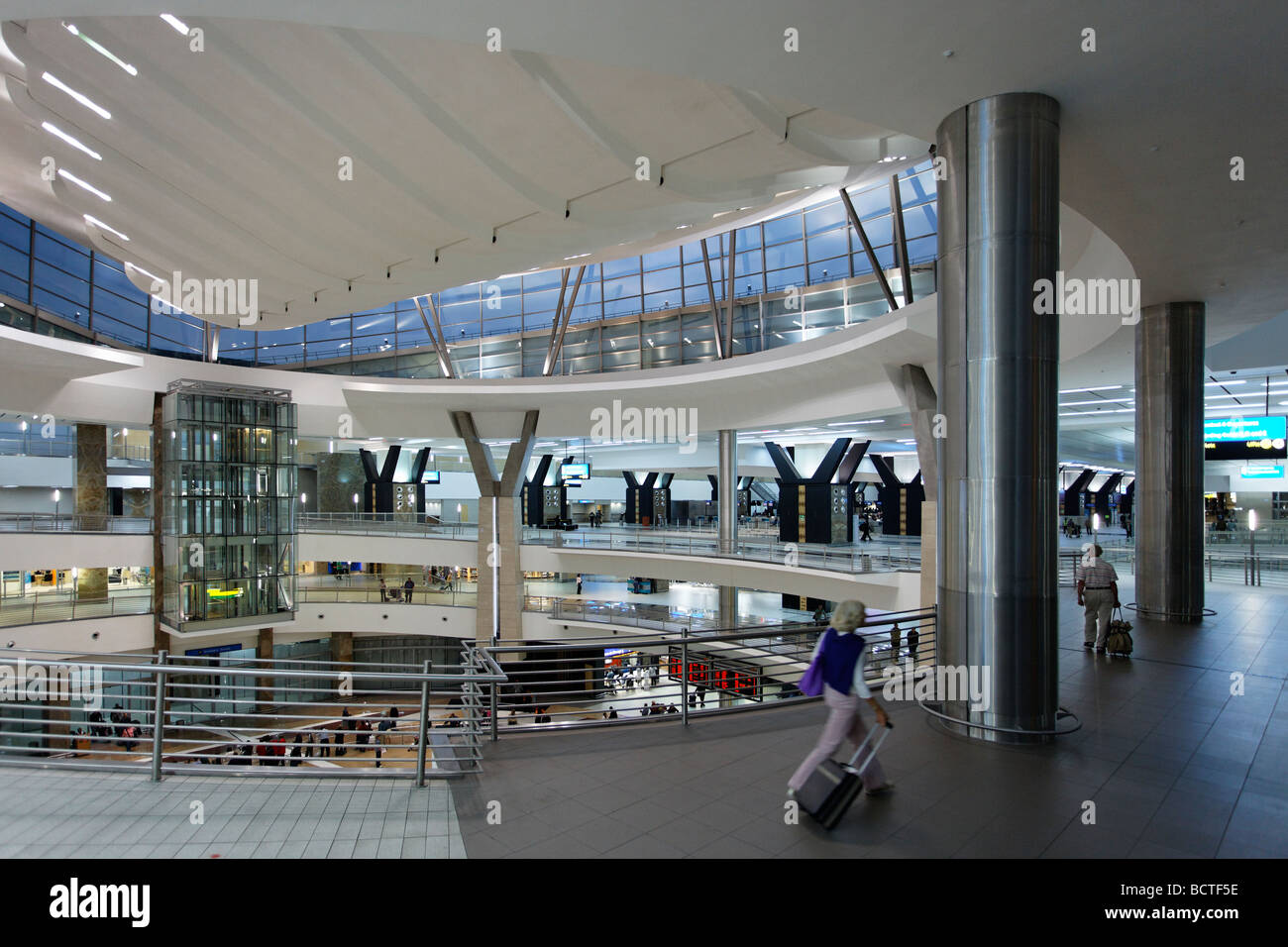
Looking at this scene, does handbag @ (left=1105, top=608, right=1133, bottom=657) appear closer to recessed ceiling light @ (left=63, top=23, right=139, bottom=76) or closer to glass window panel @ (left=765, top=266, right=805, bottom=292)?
recessed ceiling light @ (left=63, top=23, right=139, bottom=76)

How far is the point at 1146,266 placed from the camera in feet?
32.5

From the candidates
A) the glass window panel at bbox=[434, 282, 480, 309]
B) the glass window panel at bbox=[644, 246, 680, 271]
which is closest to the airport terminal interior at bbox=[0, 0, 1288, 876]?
the glass window panel at bbox=[644, 246, 680, 271]

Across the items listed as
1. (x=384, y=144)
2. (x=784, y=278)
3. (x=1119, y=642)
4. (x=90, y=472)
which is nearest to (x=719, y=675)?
(x=784, y=278)

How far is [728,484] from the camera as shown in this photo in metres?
25.8

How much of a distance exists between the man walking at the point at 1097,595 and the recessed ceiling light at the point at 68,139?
15137 mm

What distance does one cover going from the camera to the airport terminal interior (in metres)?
4.64

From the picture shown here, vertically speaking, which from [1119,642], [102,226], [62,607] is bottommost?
[62,607]

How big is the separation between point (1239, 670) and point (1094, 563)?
187 cm

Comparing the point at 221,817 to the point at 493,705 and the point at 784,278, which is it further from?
the point at 784,278

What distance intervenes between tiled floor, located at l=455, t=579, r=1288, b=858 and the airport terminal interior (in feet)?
0.13

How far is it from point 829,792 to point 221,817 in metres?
3.87

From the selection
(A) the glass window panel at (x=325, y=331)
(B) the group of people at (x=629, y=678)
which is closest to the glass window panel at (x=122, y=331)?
(A) the glass window panel at (x=325, y=331)

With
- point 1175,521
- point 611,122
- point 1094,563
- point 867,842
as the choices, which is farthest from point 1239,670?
point 611,122

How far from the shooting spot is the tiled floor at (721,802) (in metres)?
4.02
